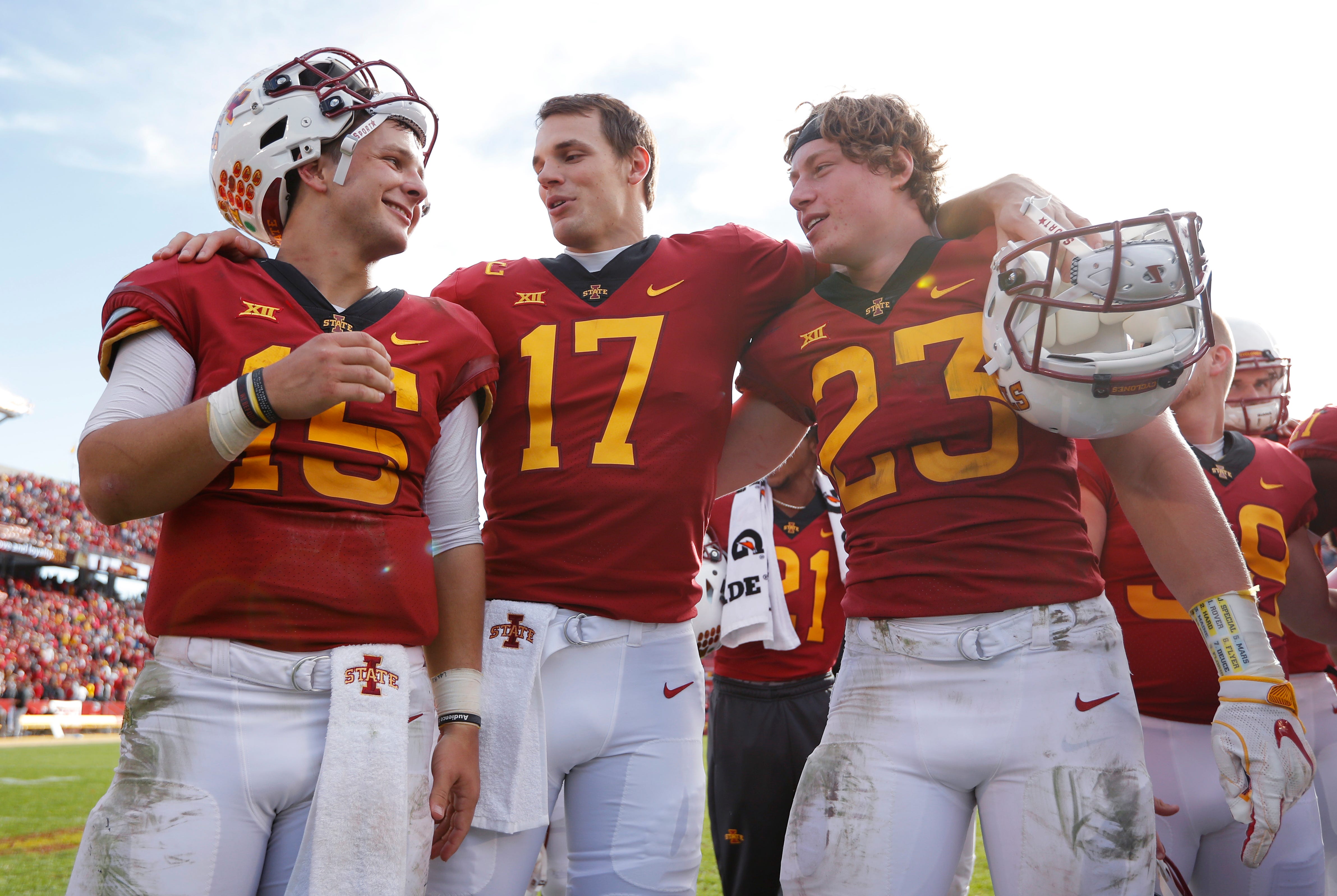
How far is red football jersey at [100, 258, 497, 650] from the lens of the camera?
192 cm

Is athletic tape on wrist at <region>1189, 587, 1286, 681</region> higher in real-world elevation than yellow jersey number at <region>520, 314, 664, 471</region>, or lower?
lower

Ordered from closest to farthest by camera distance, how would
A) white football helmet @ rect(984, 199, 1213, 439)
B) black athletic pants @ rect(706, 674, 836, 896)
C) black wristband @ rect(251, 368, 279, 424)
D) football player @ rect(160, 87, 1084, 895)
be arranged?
black wristband @ rect(251, 368, 279, 424)
white football helmet @ rect(984, 199, 1213, 439)
football player @ rect(160, 87, 1084, 895)
black athletic pants @ rect(706, 674, 836, 896)

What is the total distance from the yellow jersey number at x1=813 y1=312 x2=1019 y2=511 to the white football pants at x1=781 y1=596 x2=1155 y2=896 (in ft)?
1.17

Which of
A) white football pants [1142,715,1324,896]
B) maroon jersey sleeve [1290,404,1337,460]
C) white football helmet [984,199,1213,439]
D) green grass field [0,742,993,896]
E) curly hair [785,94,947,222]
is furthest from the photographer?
green grass field [0,742,993,896]

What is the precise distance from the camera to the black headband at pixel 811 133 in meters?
2.71

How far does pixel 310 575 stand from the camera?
1.95m

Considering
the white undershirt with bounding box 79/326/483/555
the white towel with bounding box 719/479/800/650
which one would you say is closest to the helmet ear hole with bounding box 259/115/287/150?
the white undershirt with bounding box 79/326/483/555

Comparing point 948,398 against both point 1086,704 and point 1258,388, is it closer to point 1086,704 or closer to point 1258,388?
point 1086,704

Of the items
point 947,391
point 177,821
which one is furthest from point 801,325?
point 177,821

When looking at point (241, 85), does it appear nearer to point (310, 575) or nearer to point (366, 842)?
point (310, 575)

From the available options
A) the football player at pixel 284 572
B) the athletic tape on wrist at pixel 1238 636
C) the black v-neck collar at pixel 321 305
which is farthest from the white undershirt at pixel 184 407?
the athletic tape on wrist at pixel 1238 636

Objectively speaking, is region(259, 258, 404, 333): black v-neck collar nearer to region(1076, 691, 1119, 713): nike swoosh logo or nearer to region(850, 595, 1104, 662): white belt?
region(850, 595, 1104, 662): white belt

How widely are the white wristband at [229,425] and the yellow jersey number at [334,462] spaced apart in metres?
0.09

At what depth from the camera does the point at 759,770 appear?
174 inches
